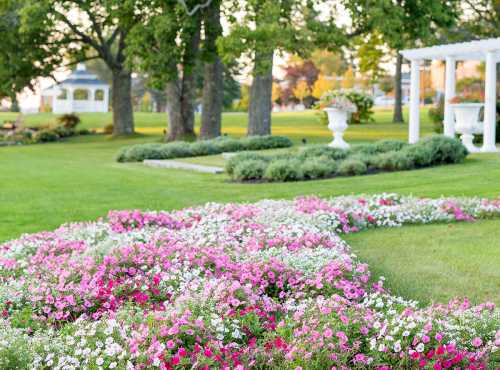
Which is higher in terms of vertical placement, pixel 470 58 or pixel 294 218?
pixel 470 58

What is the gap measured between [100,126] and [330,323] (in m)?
Answer: 37.6

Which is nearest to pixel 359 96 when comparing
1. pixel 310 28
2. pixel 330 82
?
pixel 310 28

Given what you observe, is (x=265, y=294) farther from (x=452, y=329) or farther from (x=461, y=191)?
(x=461, y=191)

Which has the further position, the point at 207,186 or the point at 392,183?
the point at 207,186

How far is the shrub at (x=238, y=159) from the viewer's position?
14.7m

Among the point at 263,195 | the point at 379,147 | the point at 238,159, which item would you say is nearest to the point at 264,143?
the point at 379,147

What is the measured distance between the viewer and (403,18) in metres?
26.0

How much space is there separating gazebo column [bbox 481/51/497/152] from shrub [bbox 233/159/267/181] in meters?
5.68

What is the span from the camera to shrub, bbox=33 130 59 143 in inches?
1323

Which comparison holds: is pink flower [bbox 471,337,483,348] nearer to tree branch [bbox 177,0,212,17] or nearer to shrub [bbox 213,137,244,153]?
shrub [bbox 213,137,244,153]

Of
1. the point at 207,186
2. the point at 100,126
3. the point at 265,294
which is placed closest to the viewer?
the point at 265,294

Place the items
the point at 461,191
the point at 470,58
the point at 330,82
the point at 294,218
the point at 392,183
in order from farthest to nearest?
the point at 330,82 < the point at 470,58 < the point at 392,183 < the point at 461,191 < the point at 294,218

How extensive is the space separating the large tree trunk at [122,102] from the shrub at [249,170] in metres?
19.4

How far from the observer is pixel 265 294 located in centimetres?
553
